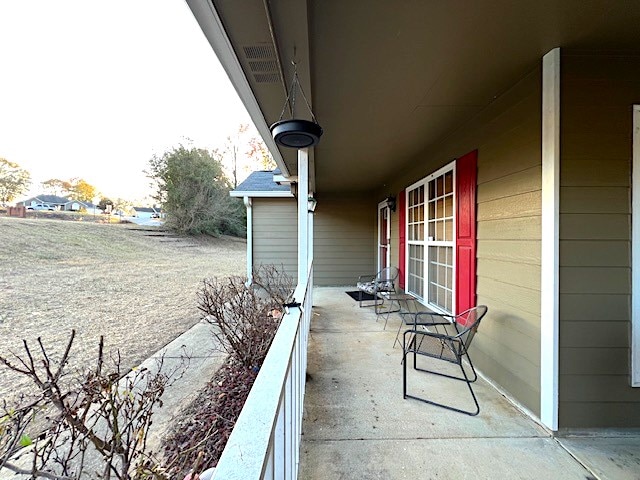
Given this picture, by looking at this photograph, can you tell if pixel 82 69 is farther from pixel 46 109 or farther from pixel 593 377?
pixel 593 377

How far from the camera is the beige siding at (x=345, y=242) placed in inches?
293

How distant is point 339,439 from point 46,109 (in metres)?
15.1

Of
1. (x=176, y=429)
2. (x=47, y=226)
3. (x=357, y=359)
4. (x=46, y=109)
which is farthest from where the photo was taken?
(x=47, y=226)

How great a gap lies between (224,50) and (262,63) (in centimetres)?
23

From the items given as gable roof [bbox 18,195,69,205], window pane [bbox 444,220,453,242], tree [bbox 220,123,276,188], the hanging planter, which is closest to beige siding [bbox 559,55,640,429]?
window pane [bbox 444,220,453,242]

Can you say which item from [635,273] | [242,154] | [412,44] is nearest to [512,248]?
[635,273]

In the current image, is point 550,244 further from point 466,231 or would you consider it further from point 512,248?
point 466,231

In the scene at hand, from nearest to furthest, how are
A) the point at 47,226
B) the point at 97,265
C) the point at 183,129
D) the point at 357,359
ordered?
the point at 357,359
the point at 97,265
the point at 47,226
the point at 183,129

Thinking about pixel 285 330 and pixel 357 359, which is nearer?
pixel 285 330

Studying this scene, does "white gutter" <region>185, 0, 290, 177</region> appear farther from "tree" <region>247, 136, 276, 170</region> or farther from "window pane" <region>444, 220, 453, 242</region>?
"tree" <region>247, 136, 276, 170</region>

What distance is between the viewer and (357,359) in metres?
3.09

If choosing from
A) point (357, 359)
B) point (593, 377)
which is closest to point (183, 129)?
point (357, 359)

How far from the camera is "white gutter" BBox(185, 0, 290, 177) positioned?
1.35 m

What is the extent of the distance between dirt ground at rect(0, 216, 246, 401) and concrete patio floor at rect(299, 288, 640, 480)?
2967 mm
